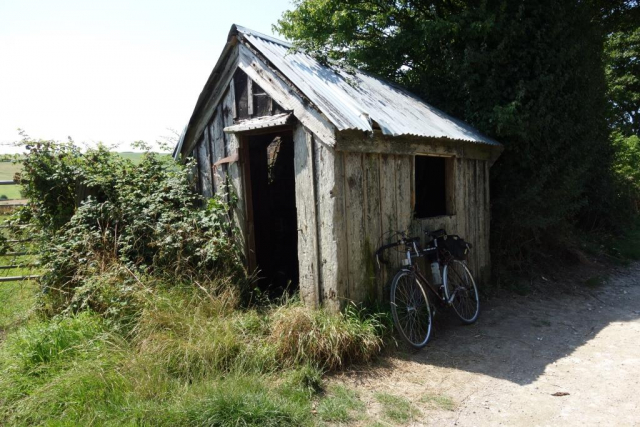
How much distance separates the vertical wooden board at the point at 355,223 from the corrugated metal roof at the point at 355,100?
0.50 m

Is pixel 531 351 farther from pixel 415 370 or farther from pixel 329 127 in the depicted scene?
pixel 329 127

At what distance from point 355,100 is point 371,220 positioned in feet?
5.21

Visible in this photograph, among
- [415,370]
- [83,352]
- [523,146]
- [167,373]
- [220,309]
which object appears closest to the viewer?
[167,373]

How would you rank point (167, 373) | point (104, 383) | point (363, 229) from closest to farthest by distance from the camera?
point (104, 383), point (167, 373), point (363, 229)

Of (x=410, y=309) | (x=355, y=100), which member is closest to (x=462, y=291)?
(x=410, y=309)

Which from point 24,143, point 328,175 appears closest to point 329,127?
point 328,175

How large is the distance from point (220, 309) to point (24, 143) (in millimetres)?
3695

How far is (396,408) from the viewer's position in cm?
388

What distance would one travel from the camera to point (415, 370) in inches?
184

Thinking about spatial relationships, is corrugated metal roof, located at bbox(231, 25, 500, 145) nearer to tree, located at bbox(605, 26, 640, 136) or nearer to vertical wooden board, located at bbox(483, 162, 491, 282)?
vertical wooden board, located at bbox(483, 162, 491, 282)

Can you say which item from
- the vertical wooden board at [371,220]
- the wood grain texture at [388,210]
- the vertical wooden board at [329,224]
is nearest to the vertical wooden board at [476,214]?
the wood grain texture at [388,210]

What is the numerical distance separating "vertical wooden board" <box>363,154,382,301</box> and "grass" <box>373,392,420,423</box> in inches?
57.6

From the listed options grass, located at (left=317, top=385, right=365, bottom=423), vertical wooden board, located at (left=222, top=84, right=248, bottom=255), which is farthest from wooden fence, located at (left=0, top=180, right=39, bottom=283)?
grass, located at (left=317, top=385, right=365, bottom=423)

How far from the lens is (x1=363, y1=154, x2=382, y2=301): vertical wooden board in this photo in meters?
5.41
